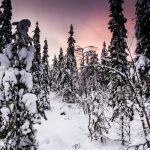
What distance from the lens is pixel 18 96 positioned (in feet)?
38.1

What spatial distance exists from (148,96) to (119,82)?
18.3 metres

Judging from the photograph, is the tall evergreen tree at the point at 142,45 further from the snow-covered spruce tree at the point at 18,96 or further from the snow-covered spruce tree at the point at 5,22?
the snow-covered spruce tree at the point at 5,22

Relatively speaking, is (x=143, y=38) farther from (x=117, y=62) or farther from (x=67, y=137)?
(x=67, y=137)

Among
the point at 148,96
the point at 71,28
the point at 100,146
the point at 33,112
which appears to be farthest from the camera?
the point at 71,28

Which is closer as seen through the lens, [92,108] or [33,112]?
[33,112]

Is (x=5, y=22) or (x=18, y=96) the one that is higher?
(x=5, y=22)

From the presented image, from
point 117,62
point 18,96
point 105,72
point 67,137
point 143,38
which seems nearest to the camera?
point 18,96

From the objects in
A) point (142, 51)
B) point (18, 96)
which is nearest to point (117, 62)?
point (142, 51)

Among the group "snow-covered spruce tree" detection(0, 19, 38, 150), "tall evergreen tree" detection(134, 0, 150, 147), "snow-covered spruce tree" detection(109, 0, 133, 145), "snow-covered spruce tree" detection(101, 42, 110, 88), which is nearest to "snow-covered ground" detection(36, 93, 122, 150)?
"snow-covered spruce tree" detection(109, 0, 133, 145)

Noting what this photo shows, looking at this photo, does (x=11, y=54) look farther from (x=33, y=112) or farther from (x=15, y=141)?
(x=15, y=141)

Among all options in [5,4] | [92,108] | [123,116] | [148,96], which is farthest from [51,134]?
[148,96]

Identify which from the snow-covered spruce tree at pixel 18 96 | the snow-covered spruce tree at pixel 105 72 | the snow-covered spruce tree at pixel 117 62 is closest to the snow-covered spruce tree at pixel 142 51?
the snow-covered spruce tree at pixel 105 72

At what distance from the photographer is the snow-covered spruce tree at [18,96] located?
36.6 ft

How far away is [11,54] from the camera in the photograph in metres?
11.6
